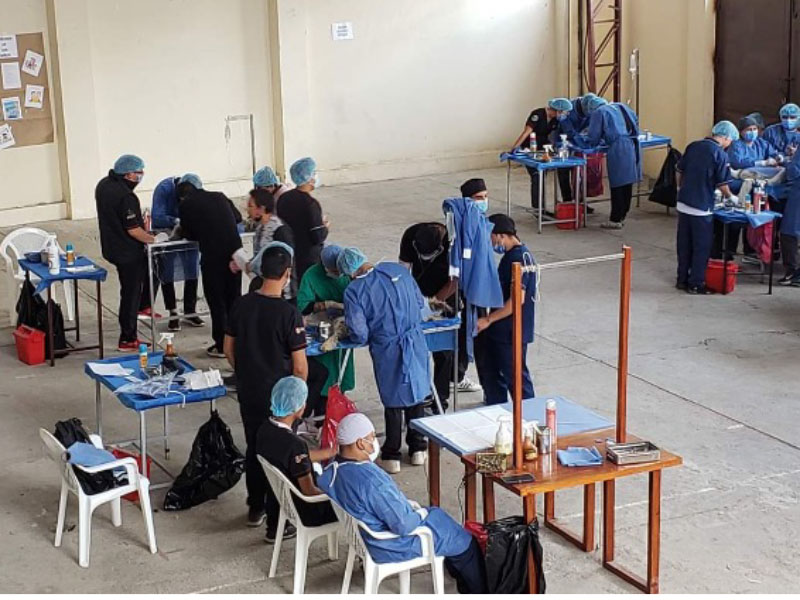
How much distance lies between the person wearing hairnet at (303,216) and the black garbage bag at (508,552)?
4.03m

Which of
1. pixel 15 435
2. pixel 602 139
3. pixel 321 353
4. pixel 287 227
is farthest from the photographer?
pixel 602 139

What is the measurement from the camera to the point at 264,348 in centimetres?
726

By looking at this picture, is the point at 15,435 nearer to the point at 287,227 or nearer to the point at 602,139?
the point at 287,227

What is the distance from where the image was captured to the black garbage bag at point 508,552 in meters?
6.41

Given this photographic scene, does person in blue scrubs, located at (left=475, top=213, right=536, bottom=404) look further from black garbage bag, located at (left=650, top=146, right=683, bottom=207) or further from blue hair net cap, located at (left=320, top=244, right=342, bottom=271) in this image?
black garbage bag, located at (left=650, top=146, right=683, bottom=207)

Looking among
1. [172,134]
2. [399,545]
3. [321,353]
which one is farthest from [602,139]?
[399,545]

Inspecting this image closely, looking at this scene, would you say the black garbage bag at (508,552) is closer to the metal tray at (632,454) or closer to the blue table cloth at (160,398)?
the metal tray at (632,454)

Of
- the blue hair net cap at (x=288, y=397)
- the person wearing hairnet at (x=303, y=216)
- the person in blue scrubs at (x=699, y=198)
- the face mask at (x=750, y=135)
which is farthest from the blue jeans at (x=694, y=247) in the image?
the blue hair net cap at (x=288, y=397)

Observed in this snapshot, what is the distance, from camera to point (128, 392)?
7.70m

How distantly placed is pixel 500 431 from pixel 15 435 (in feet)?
13.2

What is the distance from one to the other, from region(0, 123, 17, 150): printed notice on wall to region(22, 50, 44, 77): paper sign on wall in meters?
0.68

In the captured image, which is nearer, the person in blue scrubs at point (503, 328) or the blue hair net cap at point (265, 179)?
the person in blue scrubs at point (503, 328)

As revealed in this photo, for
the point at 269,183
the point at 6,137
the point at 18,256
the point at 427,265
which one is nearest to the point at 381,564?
the point at 427,265

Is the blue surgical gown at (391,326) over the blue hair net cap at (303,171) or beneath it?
beneath
